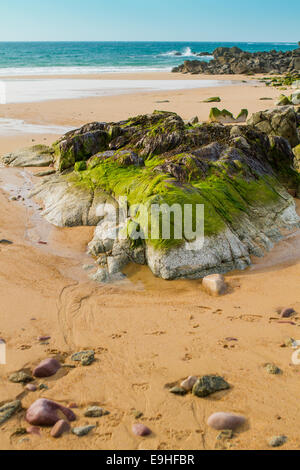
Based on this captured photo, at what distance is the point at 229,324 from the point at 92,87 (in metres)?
29.7

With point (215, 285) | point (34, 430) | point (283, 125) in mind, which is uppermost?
point (283, 125)

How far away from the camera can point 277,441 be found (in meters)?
3.16

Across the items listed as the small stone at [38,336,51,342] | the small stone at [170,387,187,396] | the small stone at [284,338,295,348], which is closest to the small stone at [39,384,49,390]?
the small stone at [38,336,51,342]

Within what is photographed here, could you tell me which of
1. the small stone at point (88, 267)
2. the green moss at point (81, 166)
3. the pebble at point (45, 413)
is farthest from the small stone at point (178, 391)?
the green moss at point (81, 166)

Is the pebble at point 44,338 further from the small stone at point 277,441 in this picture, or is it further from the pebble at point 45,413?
the small stone at point 277,441

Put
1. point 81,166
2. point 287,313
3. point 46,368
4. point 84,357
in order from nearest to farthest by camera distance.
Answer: point 46,368 < point 84,357 < point 287,313 < point 81,166

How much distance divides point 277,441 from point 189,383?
36.2 inches

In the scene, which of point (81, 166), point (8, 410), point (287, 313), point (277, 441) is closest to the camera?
point (277, 441)

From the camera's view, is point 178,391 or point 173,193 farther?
point 173,193

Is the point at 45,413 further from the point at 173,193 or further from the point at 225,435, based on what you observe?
the point at 173,193

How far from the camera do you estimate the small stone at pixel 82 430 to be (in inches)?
129

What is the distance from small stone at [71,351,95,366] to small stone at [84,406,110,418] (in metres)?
0.66

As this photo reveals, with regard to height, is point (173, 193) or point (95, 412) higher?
point (173, 193)

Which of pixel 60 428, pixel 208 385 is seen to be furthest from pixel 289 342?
pixel 60 428
